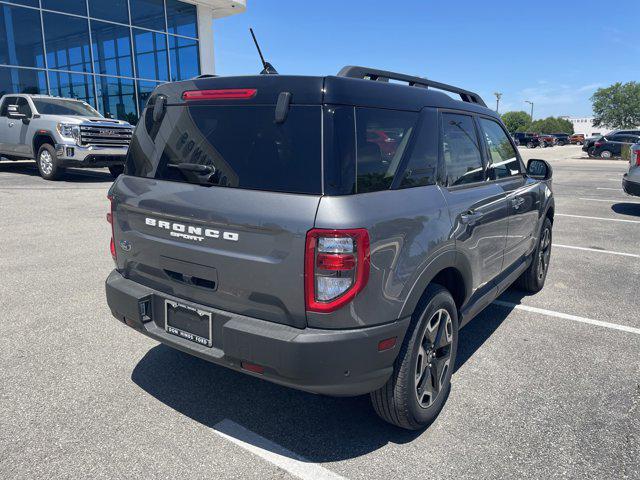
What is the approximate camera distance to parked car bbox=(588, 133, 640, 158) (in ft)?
98.2

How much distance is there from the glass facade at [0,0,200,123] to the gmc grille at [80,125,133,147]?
17.2ft

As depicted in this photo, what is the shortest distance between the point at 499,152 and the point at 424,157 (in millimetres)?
1517

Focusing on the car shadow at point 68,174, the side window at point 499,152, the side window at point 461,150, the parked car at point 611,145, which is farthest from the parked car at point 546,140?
the side window at point 461,150

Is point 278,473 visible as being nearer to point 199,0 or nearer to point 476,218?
point 476,218

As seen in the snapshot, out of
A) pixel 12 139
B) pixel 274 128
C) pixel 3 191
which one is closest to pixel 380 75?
pixel 274 128

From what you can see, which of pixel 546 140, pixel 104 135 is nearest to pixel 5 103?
pixel 104 135

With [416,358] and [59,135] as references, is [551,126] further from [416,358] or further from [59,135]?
[416,358]

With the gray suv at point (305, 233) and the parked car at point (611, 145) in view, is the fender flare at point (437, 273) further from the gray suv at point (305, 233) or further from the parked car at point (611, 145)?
the parked car at point (611, 145)

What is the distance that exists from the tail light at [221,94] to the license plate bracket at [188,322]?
109 centimetres

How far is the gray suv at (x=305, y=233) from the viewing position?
228 cm

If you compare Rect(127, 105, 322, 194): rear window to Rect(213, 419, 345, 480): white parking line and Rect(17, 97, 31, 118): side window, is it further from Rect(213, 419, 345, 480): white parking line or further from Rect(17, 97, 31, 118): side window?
Rect(17, 97, 31, 118): side window

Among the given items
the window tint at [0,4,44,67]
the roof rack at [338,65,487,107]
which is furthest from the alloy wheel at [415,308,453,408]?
the window tint at [0,4,44,67]

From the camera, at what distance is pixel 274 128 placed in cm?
244

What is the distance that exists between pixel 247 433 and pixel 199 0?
81.5ft
